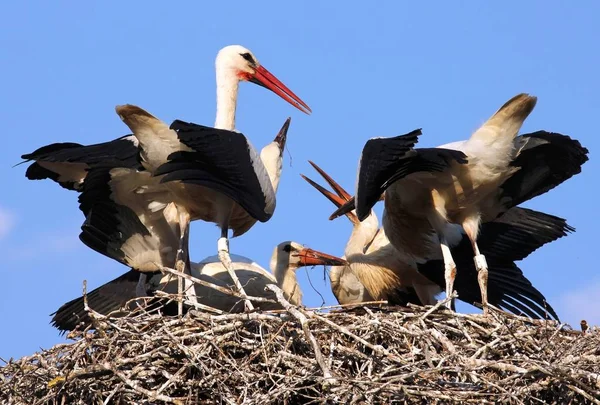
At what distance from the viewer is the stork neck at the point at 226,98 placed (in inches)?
369

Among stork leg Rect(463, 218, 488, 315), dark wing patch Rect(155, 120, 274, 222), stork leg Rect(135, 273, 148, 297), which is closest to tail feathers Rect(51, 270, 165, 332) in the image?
stork leg Rect(135, 273, 148, 297)

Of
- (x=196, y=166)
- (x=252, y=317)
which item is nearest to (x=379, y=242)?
(x=196, y=166)

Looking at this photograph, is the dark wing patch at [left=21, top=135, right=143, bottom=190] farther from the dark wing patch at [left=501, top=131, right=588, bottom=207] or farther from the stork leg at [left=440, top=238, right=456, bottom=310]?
the dark wing patch at [left=501, top=131, right=588, bottom=207]

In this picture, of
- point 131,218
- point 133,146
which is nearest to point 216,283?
point 131,218

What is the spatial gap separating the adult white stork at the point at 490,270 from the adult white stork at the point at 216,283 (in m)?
0.53

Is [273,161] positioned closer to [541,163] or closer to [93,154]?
[93,154]

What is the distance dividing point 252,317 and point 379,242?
3.80 m

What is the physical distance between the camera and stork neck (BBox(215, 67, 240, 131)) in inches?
369

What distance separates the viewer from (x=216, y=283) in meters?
9.62

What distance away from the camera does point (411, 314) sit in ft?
24.6

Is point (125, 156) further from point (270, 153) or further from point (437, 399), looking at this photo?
point (437, 399)

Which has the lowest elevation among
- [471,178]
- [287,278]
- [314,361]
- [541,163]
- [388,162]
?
[314,361]

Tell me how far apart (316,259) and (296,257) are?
0.56 feet

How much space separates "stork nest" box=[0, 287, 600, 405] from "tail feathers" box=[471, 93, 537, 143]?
4.58ft
